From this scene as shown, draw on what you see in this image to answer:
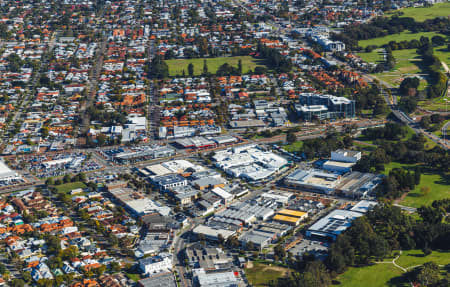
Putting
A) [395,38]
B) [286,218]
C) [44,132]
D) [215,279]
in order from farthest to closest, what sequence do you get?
[395,38], [44,132], [286,218], [215,279]

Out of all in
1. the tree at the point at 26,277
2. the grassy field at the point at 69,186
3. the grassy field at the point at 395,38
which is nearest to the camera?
the tree at the point at 26,277

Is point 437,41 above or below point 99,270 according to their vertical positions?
above

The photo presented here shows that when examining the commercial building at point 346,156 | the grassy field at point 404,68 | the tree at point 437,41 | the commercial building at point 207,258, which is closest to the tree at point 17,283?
the commercial building at point 207,258

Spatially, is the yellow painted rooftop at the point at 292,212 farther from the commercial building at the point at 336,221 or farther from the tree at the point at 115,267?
the tree at the point at 115,267

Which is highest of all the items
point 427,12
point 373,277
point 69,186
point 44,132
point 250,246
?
point 427,12

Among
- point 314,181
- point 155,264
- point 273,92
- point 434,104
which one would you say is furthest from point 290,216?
point 434,104

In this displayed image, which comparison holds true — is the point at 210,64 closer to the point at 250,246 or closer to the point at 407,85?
the point at 407,85
